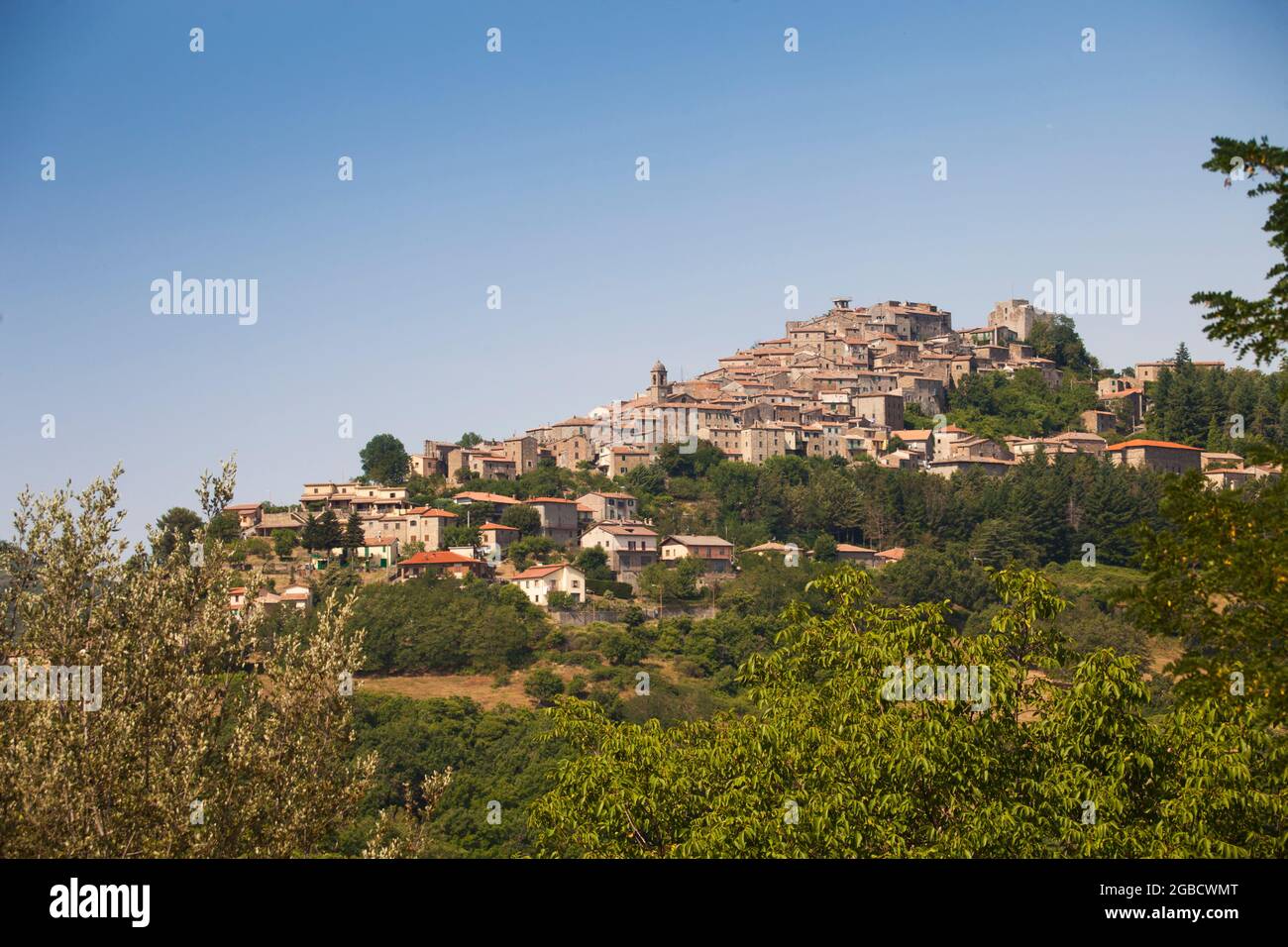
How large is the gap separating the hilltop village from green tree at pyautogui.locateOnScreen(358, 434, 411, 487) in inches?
45.5

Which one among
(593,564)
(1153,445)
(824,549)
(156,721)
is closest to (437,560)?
(593,564)

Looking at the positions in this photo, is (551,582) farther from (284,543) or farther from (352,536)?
(284,543)

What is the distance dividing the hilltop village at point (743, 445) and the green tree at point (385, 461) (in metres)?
1.16

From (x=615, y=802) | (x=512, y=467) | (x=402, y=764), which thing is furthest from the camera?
(x=512, y=467)

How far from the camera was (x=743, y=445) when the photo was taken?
356 feet

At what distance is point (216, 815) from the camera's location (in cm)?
1223

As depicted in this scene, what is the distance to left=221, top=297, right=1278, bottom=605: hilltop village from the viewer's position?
87.8 metres

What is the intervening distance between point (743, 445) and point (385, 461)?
29267 mm

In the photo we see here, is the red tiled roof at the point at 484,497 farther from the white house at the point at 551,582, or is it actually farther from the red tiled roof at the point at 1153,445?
the red tiled roof at the point at 1153,445

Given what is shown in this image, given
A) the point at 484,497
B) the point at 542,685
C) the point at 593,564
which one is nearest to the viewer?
the point at 542,685
